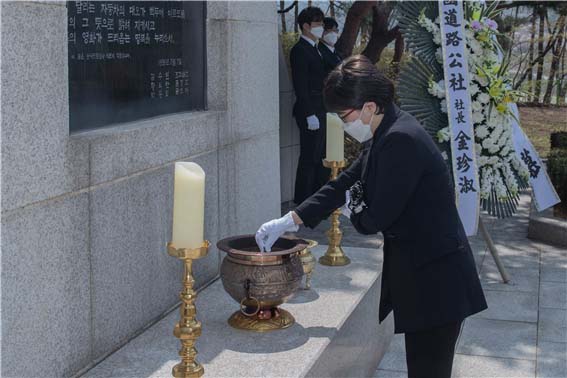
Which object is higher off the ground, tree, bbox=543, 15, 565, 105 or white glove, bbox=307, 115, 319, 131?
tree, bbox=543, 15, 565, 105

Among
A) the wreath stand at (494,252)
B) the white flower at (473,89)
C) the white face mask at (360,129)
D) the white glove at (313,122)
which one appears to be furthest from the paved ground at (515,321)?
the white face mask at (360,129)

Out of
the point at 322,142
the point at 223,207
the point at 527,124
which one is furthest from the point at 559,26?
the point at 223,207

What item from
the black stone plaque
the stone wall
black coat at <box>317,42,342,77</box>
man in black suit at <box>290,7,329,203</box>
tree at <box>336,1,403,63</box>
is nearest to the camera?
the stone wall

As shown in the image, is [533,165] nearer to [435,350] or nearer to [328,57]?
[328,57]

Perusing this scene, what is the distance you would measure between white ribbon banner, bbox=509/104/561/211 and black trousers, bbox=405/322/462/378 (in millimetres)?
3662

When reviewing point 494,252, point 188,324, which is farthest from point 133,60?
point 494,252

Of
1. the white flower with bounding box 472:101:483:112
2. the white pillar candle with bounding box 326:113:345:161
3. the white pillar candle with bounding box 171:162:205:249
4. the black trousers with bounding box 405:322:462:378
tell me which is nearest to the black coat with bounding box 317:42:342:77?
the white flower with bounding box 472:101:483:112

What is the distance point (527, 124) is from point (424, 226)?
42.9ft

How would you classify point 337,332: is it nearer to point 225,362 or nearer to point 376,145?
point 225,362

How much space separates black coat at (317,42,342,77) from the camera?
28.8ft

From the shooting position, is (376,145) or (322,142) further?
(322,142)

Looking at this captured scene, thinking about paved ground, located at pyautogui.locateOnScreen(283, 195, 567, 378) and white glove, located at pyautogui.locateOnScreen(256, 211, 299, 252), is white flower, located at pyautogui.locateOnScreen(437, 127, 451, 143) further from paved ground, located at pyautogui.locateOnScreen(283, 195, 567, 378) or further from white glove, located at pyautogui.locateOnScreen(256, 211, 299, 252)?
white glove, located at pyautogui.locateOnScreen(256, 211, 299, 252)

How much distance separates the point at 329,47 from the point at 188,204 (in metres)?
6.08

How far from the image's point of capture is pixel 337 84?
10.9 feet
